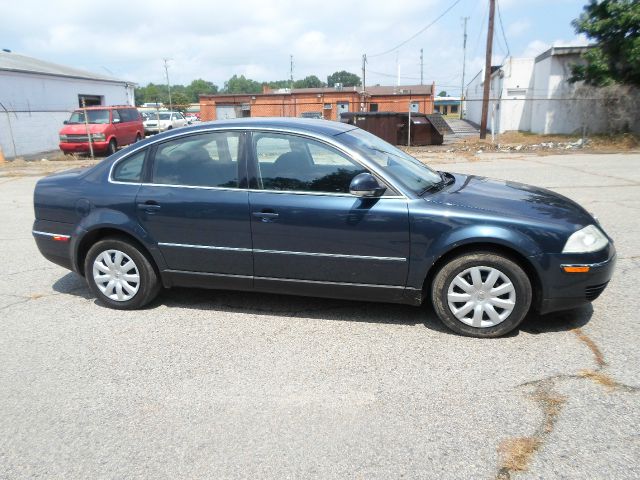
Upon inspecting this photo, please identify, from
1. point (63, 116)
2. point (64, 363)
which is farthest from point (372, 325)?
point (63, 116)

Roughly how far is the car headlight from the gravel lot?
69 cm

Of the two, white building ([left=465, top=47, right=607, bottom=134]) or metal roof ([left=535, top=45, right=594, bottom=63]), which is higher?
metal roof ([left=535, top=45, right=594, bottom=63])

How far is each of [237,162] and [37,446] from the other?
2.48m

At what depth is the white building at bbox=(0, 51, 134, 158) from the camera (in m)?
22.1

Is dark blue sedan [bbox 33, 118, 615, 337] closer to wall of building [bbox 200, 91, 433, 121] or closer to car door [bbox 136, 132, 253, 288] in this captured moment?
car door [bbox 136, 132, 253, 288]

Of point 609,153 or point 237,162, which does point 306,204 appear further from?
point 609,153

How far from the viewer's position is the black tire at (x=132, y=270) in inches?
179

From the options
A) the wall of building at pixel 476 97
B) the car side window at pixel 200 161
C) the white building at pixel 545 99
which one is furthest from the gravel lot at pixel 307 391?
the wall of building at pixel 476 97

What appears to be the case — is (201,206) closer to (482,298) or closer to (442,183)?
(442,183)

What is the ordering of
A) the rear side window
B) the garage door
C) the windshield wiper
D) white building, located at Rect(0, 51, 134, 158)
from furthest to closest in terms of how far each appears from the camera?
the garage door
white building, located at Rect(0, 51, 134, 158)
the rear side window
the windshield wiper

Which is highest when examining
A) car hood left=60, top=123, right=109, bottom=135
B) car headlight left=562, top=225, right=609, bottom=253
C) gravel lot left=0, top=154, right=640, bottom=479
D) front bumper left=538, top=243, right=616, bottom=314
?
car hood left=60, top=123, right=109, bottom=135

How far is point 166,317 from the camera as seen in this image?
452 cm

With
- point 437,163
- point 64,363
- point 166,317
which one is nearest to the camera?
point 64,363

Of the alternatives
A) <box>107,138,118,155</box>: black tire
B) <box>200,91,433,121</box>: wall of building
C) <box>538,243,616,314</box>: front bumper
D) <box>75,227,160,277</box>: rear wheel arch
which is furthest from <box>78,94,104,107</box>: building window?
<box>538,243,616,314</box>: front bumper
